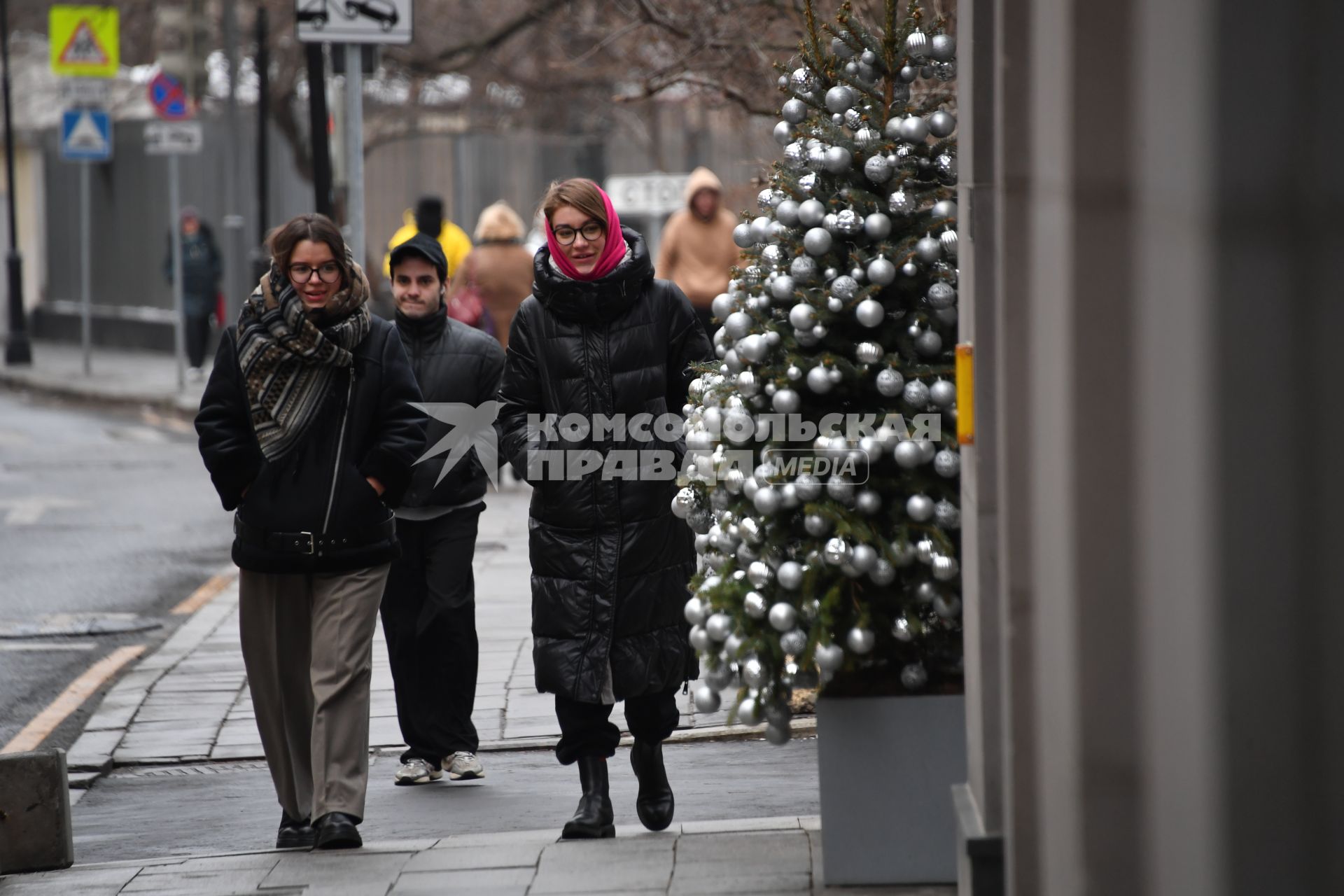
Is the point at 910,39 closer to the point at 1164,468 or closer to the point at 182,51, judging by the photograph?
the point at 1164,468

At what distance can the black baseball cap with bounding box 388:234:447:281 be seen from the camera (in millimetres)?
6629

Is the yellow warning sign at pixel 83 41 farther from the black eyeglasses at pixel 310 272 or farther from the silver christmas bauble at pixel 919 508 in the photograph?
the silver christmas bauble at pixel 919 508

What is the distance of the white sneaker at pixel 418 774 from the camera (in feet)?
21.6

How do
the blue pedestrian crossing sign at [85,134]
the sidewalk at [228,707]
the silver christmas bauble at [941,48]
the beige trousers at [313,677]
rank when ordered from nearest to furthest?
the silver christmas bauble at [941,48] < the beige trousers at [313,677] < the sidewalk at [228,707] < the blue pedestrian crossing sign at [85,134]

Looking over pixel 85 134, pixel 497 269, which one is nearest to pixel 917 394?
pixel 497 269

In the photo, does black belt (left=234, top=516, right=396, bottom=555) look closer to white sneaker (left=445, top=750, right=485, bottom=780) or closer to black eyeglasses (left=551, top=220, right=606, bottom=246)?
black eyeglasses (left=551, top=220, right=606, bottom=246)

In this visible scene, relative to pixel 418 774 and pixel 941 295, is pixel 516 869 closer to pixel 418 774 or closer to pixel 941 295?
pixel 418 774

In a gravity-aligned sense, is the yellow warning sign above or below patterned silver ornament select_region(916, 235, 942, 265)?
above

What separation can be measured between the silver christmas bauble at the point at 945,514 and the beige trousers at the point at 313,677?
1954mm

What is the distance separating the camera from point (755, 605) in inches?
177

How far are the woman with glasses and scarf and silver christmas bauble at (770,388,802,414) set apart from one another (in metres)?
1.53

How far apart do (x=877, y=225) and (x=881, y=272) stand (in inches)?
5.1

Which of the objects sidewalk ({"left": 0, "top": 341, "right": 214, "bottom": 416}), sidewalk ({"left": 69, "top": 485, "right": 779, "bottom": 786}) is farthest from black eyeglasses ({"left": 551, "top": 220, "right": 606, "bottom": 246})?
sidewalk ({"left": 0, "top": 341, "right": 214, "bottom": 416})

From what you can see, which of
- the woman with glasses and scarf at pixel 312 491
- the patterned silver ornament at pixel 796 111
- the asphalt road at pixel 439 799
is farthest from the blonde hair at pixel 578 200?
the asphalt road at pixel 439 799
